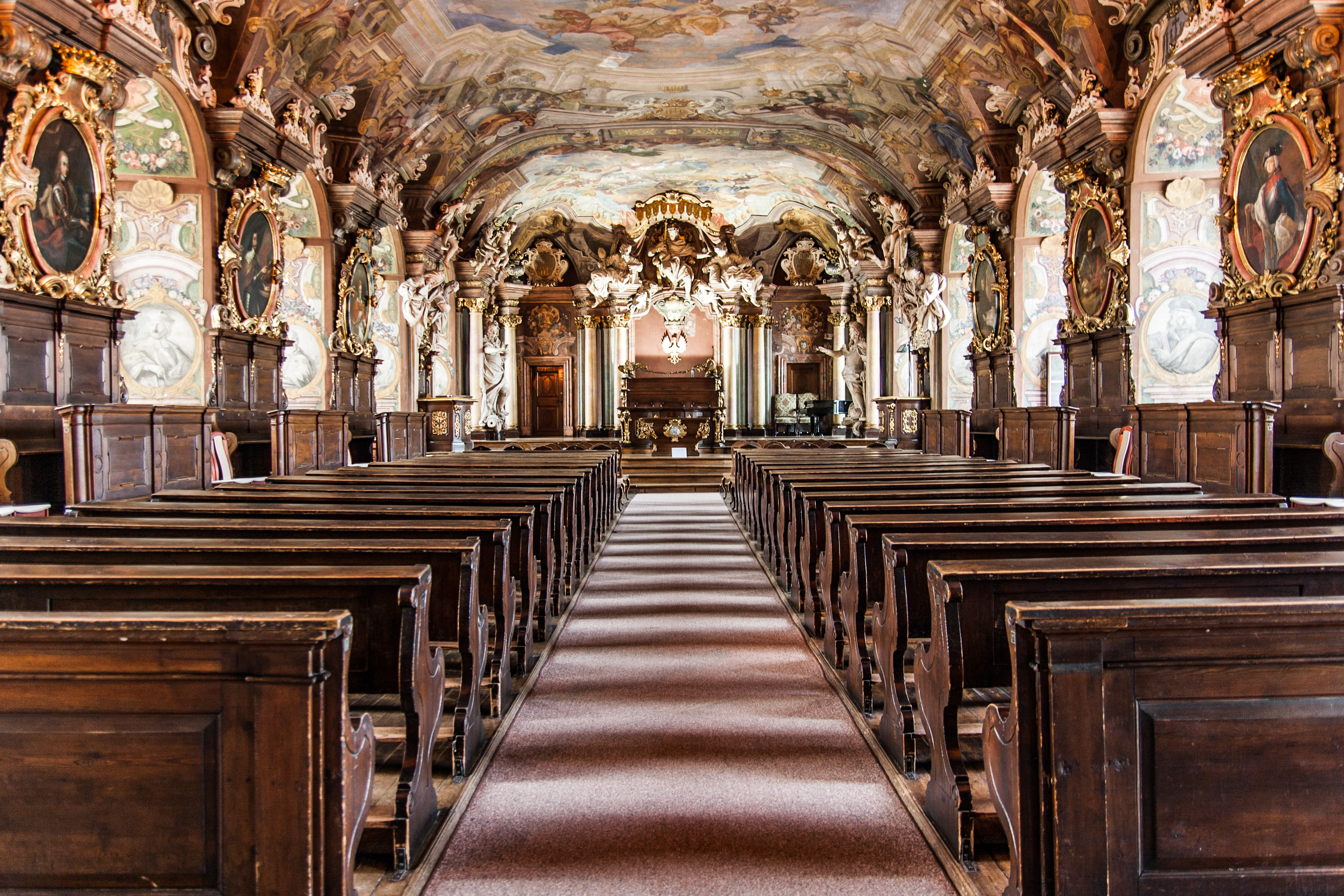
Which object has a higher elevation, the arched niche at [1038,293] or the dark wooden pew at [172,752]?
the arched niche at [1038,293]

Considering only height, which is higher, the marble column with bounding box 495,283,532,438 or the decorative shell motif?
the decorative shell motif

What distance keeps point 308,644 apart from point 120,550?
74.2 inches

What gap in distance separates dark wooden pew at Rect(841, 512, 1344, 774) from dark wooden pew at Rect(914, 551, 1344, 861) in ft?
0.53

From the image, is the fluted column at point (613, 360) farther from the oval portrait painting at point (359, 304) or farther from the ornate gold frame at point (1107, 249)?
the ornate gold frame at point (1107, 249)

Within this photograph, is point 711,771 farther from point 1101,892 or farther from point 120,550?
point 120,550

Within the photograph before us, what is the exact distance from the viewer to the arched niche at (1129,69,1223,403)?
10.0 meters

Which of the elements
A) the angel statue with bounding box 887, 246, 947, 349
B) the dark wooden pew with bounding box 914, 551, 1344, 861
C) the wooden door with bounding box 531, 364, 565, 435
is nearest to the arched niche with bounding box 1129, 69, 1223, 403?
the angel statue with bounding box 887, 246, 947, 349

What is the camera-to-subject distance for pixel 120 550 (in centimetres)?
308

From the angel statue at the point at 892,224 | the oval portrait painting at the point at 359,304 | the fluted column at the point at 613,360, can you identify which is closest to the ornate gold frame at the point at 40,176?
the oval portrait painting at the point at 359,304

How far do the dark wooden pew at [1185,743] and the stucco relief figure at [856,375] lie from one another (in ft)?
69.6

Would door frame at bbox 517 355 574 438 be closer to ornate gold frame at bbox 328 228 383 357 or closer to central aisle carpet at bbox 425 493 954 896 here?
ornate gold frame at bbox 328 228 383 357

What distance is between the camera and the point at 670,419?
2138cm

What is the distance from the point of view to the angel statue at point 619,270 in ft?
74.9

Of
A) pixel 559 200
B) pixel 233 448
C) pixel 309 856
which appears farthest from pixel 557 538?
pixel 559 200
